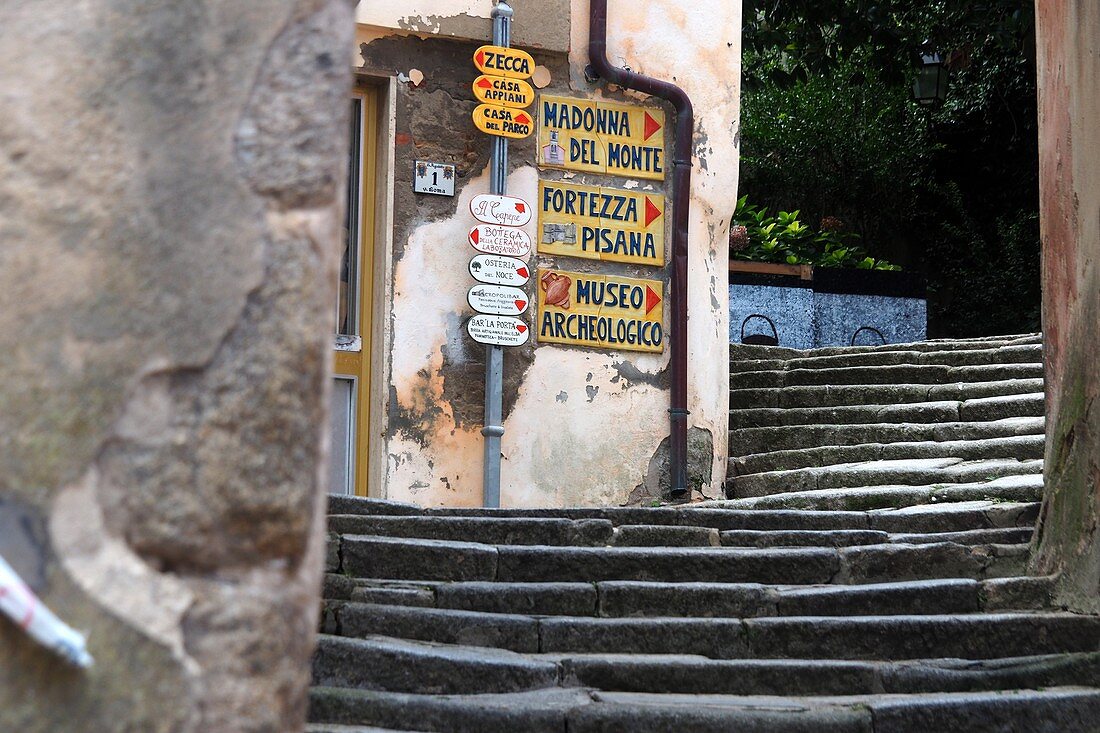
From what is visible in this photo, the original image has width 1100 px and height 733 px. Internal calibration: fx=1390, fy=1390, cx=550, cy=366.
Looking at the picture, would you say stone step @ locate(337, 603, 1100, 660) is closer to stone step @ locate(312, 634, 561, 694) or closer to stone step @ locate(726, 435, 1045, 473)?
stone step @ locate(312, 634, 561, 694)

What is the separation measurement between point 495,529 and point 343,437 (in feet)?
6.67

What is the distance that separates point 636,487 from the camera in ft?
23.0

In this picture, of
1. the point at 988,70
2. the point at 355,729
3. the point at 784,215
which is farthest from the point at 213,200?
the point at 988,70

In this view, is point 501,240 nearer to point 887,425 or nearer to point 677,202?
point 677,202

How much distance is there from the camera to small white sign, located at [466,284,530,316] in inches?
268

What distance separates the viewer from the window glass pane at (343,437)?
6.70m

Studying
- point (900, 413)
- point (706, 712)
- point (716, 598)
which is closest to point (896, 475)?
point (900, 413)

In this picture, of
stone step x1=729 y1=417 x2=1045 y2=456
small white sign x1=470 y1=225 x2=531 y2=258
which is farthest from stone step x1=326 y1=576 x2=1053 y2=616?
small white sign x1=470 y1=225 x2=531 y2=258

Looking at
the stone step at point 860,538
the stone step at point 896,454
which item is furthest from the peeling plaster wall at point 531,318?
the stone step at point 860,538

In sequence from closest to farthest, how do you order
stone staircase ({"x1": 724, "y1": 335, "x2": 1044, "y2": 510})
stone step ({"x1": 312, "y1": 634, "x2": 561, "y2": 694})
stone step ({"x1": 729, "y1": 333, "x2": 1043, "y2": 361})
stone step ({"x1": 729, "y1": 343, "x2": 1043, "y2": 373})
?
1. stone step ({"x1": 312, "y1": 634, "x2": 561, "y2": 694})
2. stone staircase ({"x1": 724, "y1": 335, "x2": 1044, "y2": 510})
3. stone step ({"x1": 729, "y1": 343, "x2": 1043, "y2": 373})
4. stone step ({"x1": 729, "y1": 333, "x2": 1043, "y2": 361})

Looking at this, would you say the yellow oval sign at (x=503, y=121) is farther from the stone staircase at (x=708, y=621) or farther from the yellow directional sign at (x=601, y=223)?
the stone staircase at (x=708, y=621)

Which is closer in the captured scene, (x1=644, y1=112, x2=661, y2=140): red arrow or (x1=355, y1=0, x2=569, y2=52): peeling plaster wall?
(x1=355, y1=0, x2=569, y2=52): peeling plaster wall

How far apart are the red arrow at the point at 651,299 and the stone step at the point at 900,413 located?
36.1 inches

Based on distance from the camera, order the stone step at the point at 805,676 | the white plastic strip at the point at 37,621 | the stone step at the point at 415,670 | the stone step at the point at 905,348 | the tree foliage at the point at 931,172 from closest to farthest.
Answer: the white plastic strip at the point at 37,621 → the stone step at the point at 415,670 → the stone step at the point at 805,676 → the stone step at the point at 905,348 → the tree foliage at the point at 931,172
